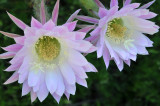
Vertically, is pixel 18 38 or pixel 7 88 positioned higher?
pixel 18 38

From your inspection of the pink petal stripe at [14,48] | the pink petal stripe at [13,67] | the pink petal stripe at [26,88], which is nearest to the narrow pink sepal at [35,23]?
the pink petal stripe at [14,48]

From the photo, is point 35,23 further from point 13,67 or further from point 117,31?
point 117,31

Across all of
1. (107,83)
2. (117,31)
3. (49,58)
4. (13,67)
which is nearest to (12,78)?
(13,67)

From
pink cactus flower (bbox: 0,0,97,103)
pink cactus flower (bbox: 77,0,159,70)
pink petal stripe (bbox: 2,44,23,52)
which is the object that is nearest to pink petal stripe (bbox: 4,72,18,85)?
pink cactus flower (bbox: 0,0,97,103)

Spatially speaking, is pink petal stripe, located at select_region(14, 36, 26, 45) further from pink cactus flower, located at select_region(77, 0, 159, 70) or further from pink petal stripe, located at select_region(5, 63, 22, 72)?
pink cactus flower, located at select_region(77, 0, 159, 70)

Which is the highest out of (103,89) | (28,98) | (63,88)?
(63,88)

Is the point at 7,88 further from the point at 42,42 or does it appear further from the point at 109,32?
the point at 109,32

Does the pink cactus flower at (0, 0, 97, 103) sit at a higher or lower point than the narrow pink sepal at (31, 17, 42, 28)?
lower

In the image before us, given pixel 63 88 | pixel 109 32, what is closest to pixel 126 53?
pixel 109 32
